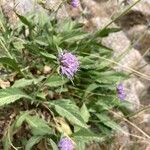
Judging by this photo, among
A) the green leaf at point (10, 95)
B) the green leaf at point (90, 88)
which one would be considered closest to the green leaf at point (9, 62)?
the green leaf at point (10, 95)

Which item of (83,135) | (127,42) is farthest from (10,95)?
(127,42)

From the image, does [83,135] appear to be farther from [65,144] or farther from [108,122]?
[108,122]

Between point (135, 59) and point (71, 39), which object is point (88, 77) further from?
point (135, 59)

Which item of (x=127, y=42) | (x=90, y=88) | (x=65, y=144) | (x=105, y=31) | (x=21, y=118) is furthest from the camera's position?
(x=127, y=42)

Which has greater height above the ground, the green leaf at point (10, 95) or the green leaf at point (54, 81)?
the green leaf at point (10, 95)

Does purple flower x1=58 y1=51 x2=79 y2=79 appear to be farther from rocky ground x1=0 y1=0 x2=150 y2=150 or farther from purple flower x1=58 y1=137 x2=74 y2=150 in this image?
rocky ground x1=0 y1=0 x2=150 y2=150

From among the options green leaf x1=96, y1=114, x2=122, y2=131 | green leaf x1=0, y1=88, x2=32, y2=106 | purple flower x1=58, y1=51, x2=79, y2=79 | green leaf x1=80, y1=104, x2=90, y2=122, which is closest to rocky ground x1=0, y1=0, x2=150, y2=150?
green leaf x1=96, y1=114, x2=122, y2=131

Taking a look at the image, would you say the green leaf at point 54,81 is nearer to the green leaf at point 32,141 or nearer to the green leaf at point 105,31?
the green leaf at point 32,141
